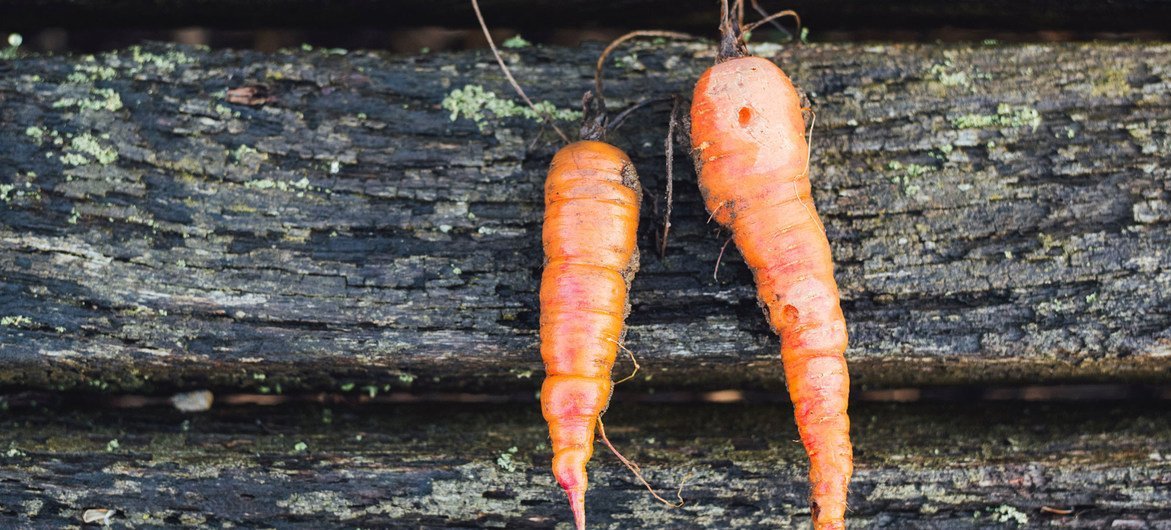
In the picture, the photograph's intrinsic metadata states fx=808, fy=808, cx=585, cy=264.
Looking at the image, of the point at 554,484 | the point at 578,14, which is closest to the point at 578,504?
the point at 554,484

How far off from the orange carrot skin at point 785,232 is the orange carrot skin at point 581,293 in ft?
0.73

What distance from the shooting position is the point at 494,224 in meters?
1.95

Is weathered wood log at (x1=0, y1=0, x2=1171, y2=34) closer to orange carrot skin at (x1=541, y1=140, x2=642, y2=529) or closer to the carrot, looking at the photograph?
the carrot

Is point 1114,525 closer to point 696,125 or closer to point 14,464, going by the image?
point 696,125

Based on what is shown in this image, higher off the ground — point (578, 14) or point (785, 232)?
point (578, 14)

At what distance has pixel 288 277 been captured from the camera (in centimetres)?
195

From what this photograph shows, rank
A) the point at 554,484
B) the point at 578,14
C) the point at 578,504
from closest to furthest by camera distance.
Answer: the point at 578,504
the point at 554,484
the point at 578,14

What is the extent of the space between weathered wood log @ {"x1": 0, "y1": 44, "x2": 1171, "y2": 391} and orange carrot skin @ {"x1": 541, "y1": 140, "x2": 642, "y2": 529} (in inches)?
5.7

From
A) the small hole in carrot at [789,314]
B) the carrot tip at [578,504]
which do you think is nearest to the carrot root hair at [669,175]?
the small hole in carrot at [789,314]

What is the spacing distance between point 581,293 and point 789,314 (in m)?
0.46

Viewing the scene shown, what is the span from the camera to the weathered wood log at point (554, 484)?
6.24 ft

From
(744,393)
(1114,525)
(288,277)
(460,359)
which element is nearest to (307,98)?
(288,277)

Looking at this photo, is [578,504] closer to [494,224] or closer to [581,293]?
[581,293]

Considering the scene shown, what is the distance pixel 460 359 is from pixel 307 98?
30.0 inches
